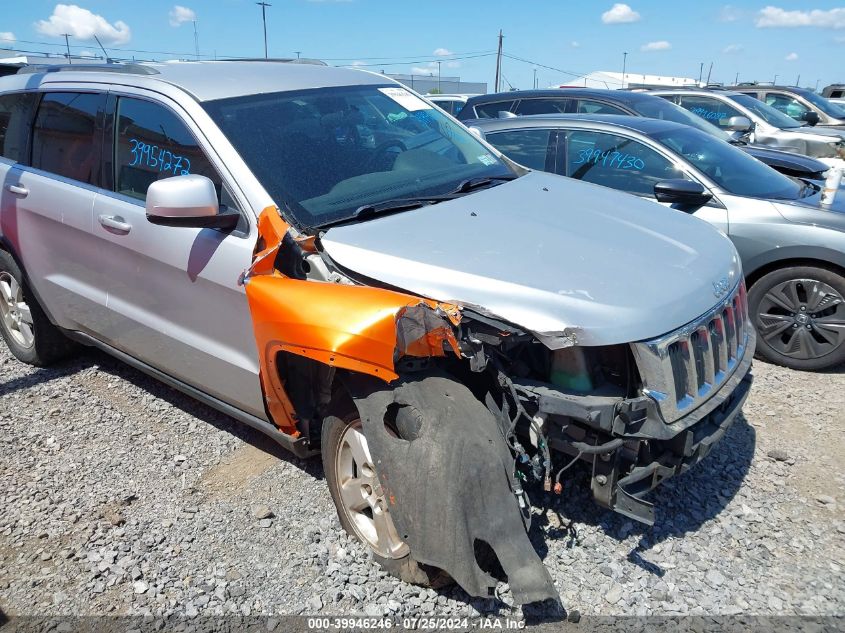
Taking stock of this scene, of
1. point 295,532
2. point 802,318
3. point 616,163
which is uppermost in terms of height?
point 616,163

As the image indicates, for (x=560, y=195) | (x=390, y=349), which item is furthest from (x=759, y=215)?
(x=390, y=349)

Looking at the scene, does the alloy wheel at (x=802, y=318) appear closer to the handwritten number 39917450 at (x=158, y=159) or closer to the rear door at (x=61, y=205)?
the handwritten number 39917450 at (x=158, y=159)

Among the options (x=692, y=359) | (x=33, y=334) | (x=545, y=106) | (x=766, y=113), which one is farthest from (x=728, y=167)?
(x=766, y=113)

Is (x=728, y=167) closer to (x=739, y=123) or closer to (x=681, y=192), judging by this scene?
(x=681, y=192)

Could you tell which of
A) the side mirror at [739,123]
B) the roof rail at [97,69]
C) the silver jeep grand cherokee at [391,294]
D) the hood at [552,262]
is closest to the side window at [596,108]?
the side mirror at [739,123]

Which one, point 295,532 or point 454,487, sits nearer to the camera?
point 454,487

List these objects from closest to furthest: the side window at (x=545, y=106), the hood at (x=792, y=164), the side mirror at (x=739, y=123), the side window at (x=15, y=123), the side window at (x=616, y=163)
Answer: the side window at (x=15, y=123) < the side window at (x=616, y=163) < the hood at (x=792, y=164) < the side window at (x=545, y=106) < the side mirror at (x=739, y=123)

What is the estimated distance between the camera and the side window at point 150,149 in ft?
11.2

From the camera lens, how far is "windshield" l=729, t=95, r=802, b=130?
1208 cm

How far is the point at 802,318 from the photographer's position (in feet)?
16.0

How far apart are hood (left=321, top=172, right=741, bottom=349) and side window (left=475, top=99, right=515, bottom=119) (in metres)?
6.00

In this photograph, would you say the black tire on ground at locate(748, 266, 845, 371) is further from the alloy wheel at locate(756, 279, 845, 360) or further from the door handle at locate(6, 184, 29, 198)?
the door handle at locate(6, 184, 29, 198)

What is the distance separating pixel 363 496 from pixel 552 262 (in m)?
1.25

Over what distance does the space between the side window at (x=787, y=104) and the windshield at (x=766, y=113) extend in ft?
10.3
